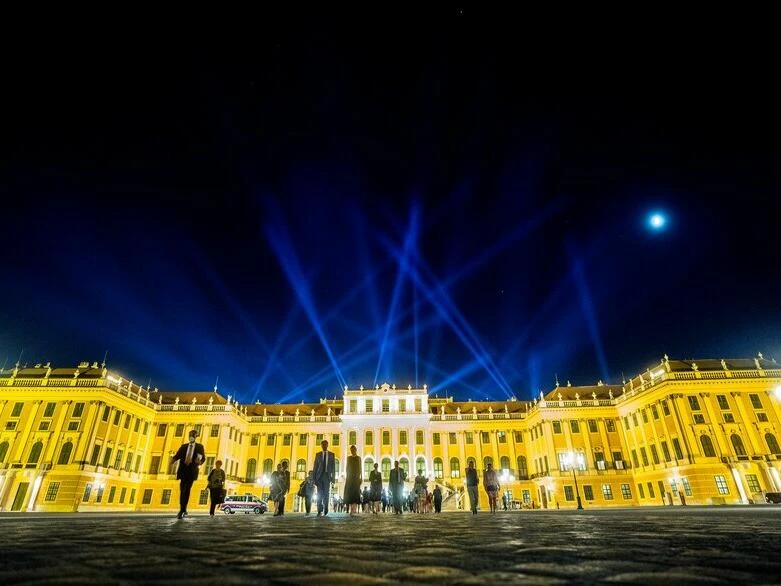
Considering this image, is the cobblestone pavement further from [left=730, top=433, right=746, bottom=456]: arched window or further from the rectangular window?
the rectangular window

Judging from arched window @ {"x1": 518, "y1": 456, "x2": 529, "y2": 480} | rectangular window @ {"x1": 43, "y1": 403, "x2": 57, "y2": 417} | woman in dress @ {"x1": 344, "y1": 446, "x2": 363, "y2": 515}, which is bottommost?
woman in dress @ {"x1": 344, "y1": 446, "x2": 363, "y2": 515}

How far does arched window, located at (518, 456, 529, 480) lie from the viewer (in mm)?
56044

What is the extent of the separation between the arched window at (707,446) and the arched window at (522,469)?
2105cm

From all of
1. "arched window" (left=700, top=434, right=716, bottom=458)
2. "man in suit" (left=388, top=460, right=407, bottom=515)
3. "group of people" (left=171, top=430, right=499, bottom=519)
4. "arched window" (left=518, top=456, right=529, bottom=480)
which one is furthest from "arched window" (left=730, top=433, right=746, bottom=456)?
"man in suit" (left=388, top=460, right=407, bottom=515)

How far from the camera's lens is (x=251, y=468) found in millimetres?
56906

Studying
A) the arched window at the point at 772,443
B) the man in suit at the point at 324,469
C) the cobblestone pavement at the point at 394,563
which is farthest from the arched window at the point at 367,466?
the cobblestone pavement at the point at 394,563

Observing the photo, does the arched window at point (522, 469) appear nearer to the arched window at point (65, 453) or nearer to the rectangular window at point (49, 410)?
the arched window at point (65, 453)

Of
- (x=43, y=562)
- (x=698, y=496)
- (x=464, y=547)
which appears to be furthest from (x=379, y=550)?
(x=698, y=496)

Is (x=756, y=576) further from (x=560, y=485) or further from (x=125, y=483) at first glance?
(x=125, y=483)

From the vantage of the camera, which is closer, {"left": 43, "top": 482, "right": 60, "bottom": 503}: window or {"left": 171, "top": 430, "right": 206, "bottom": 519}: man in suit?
{"left": 171, "top": 430, "right": 206, "bottom": 519}: man in suit

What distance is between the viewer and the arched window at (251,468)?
56394 millimetres

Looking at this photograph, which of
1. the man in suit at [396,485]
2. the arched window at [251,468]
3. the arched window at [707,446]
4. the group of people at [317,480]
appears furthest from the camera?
the arched window at [251,468]

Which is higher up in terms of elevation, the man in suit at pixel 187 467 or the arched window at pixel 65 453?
the arched window at pixel 65 453

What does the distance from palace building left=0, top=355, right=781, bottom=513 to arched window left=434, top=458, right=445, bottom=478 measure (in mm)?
132
